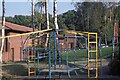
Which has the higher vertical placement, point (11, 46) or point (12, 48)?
point (11, 46)

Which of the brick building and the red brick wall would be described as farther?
the red brick wall

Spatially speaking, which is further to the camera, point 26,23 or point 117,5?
point 26,23

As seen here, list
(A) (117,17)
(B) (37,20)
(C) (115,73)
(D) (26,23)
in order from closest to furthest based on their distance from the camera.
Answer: (C) (115,73) < (B) (37,20) < (A) (117,17) < (D) (26,23)

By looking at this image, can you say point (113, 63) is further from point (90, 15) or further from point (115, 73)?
point (90, 15)

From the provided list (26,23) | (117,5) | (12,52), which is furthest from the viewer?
(26,23)

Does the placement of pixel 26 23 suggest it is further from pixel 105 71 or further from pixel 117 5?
pixel 105 71

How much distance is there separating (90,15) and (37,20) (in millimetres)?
20190

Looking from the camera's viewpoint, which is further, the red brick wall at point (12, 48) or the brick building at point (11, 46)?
the red brick wall at point (12, 48)

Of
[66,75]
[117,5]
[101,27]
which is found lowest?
[66,75]

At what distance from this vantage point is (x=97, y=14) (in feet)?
202

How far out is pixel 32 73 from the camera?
16.8 meters

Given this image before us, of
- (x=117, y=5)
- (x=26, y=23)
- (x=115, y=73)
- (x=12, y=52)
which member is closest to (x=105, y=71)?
(x=115, y=73)

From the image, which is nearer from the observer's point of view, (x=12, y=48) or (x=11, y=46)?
(x=11, y=46)

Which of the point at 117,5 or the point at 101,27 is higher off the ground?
the point at 117,5
